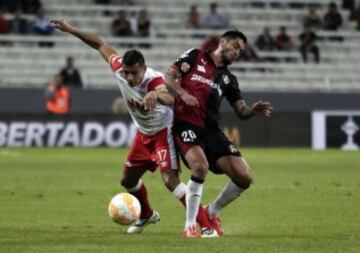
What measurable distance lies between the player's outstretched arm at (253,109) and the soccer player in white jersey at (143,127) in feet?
2.51

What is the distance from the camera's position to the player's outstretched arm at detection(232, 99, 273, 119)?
12.0 meters

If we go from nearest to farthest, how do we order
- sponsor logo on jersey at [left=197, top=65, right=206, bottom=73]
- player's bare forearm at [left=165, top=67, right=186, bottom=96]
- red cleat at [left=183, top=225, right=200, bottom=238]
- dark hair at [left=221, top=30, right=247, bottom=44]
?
red cleat at [left=183, top=225, right=200, bottom=238] < player's bare forearm at [left=165, top=67, right=186, bottom=96] < dark hair at [left=221, top=30, right=247, bottom=44] < sponsor logo on jersey at [left=197, top=65, right=206, bottom=73]

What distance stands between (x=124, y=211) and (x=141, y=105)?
1.13m

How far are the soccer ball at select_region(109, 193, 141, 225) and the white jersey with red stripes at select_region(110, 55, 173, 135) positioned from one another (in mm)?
879

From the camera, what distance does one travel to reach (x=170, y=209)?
15.0 m

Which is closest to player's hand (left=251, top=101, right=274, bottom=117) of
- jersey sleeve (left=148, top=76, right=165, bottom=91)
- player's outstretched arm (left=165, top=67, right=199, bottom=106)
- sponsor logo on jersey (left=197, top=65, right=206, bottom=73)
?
sponsor logo on jersey (left=197, top=65, right=206, bottom=73)

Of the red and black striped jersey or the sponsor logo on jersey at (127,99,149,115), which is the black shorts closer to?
the red and black striped jersey

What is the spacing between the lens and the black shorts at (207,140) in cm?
1184

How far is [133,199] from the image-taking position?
11945 millimetres

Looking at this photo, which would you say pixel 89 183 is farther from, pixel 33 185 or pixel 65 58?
pixel 65 58

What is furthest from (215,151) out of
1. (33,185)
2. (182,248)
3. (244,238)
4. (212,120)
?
(33,185)

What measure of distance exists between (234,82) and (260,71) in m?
23.2

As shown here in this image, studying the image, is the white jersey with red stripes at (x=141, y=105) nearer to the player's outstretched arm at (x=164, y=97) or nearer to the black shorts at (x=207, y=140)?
the black shorts at (x=207, y=140)

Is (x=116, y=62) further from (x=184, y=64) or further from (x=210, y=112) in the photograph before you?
(x=210, y=112)
